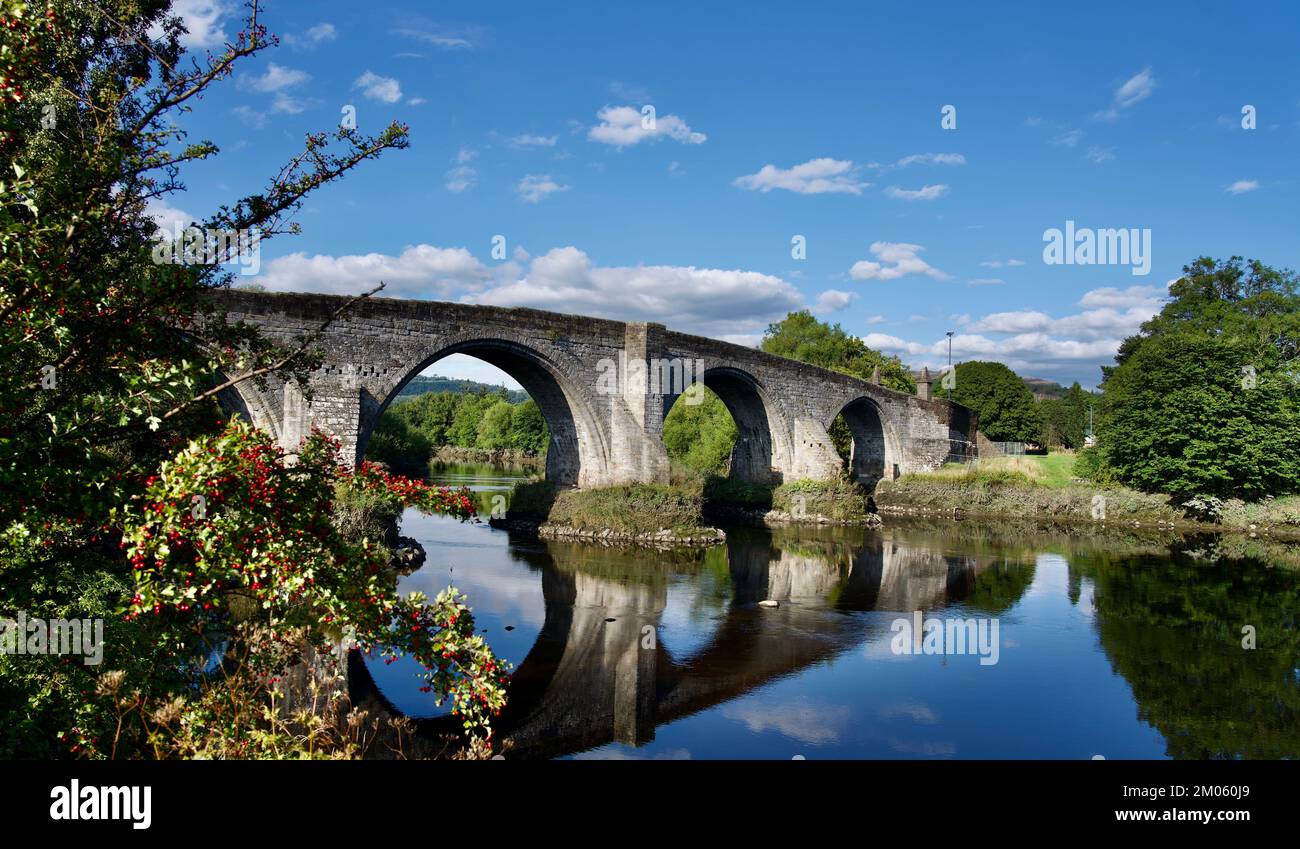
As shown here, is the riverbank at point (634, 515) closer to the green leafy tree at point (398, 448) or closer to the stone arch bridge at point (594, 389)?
the stone arch bridge at point (594, 389)

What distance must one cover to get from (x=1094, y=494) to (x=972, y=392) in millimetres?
32251

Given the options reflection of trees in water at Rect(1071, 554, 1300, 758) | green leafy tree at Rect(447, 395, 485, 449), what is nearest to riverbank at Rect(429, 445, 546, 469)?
green leafy tree at Rect(447, 395, 485, 449)

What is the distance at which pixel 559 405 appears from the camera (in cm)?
2914

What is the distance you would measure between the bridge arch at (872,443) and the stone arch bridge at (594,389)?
0.08 metres

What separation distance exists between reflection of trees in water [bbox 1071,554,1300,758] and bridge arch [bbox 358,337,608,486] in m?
15.5

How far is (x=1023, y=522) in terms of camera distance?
3600cm

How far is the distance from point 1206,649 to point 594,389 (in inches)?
735

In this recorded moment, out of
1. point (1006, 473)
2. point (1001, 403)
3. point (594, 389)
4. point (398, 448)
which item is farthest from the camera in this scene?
point (1001, 403)

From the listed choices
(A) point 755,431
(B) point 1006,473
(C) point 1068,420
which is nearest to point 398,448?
(A) point 755,431

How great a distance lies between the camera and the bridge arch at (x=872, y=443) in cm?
4616

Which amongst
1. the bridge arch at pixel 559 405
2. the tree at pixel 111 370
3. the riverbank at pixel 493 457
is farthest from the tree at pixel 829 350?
the tree at pixel 111 370

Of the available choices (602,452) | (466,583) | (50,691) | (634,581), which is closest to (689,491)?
(602,452)

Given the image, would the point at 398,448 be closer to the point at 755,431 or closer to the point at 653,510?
the point at 755,431

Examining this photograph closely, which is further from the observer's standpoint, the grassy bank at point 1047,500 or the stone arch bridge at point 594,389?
the grassy bank at point 1047,500
